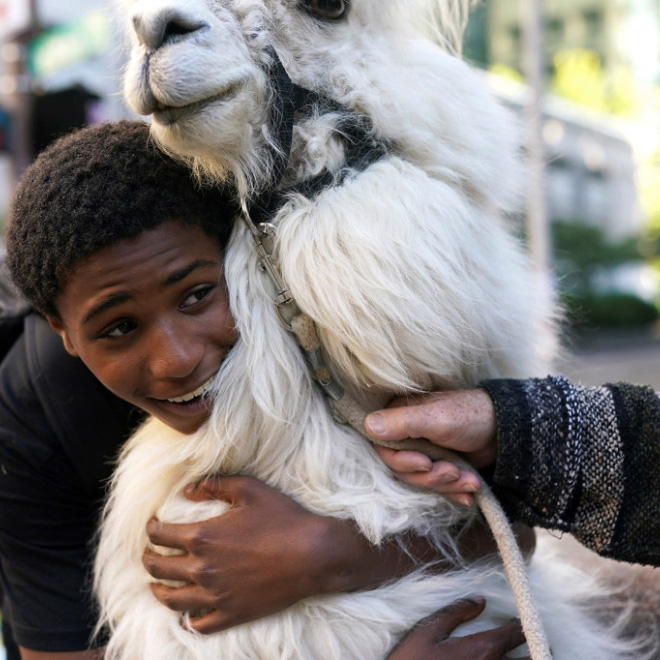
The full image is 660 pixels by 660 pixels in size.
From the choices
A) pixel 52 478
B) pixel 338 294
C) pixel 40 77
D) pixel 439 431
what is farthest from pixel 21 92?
pixel 439 431

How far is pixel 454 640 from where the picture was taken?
1.26 metres

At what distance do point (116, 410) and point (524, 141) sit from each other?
3.18ft

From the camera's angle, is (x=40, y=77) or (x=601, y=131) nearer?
(x=40, y=77)

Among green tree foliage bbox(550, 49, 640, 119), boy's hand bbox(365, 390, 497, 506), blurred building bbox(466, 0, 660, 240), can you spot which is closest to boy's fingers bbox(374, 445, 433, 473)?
boy's hand bbox(365, 390, 497, 506)

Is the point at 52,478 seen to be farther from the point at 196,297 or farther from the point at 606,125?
the point at 606,125

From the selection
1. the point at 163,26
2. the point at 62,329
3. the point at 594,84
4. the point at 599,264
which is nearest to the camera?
the point at 163,26

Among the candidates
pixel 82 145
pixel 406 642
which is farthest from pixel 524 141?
pixel 406 642

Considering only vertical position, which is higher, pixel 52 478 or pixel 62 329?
pixel 62 329

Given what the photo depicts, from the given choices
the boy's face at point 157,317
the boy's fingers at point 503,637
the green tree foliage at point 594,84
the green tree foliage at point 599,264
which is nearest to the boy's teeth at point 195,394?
the boy's face at point 157,317

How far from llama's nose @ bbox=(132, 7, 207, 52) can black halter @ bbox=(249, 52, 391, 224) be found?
161 millimetres

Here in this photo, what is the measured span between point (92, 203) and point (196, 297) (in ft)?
0.71

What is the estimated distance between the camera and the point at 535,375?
1.51m

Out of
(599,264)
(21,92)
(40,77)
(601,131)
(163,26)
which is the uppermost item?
(40,77)

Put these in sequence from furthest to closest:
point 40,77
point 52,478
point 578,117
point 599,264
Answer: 1. point 578,117
2. point 599,264
3. point 40,77
4. point 52,478
